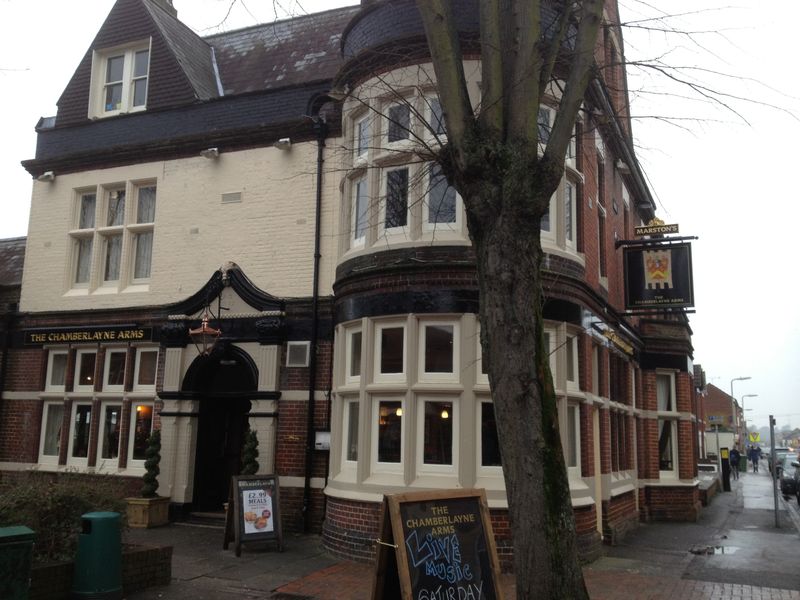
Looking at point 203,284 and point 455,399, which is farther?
point 203,284

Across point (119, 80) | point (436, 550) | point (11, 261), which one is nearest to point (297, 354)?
point (436, 550)

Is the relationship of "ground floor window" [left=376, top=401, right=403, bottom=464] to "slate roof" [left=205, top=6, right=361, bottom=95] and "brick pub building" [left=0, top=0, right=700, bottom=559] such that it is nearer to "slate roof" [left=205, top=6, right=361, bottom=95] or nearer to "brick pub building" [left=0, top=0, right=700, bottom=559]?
"brick pub building" [left=0, top=0, right=700, bottom=559]

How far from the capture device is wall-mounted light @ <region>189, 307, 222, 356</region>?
41.8ft

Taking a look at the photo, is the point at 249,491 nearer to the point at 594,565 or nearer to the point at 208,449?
the point at 208,449

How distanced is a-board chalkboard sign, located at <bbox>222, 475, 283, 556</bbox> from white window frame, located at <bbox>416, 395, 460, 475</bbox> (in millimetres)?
2288

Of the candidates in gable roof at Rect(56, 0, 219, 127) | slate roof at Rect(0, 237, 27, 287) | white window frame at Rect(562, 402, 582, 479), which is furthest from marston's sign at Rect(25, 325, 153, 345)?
white window frame at Rect(562, 402, 582, 479)

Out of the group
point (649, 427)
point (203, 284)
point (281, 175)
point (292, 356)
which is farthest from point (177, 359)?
point (649, 427)

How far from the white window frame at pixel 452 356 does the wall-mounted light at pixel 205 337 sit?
4.18m

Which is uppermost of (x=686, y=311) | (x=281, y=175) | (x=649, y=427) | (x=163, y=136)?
(x=163, y=136)

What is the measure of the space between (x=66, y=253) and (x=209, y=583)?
9.47 m

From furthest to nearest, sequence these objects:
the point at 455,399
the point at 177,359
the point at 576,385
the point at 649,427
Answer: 1. the point at 649,427
2. the point at 177,359
3. the point at 576,385
4. the point at 455,399

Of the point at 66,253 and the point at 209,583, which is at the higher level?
the point at 66,253

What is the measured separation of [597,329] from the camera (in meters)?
12.9

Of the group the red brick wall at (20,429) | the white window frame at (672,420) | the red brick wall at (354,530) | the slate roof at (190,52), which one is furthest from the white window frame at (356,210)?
the white window frame at (672,420)
